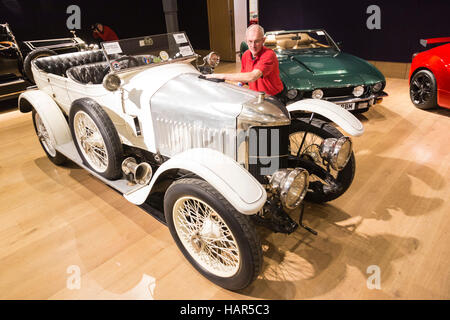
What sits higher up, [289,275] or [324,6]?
[324,6]

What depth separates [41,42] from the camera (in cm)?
672

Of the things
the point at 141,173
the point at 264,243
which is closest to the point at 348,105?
the point at 264,243

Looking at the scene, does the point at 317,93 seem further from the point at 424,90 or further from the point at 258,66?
the point at 424,90

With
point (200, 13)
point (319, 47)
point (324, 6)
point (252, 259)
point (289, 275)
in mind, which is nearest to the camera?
point (252, 259)

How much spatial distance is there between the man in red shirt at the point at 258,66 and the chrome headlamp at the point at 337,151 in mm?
892

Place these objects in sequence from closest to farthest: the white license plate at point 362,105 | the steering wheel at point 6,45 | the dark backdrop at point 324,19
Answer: the white license plate at point 362,105
the steering wheel at point 6,45
the dark backdrop at point 324,19

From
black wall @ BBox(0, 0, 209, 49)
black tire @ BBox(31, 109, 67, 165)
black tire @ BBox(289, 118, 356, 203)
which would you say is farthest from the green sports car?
black wall @ BBox(0, 0, 209, 49)

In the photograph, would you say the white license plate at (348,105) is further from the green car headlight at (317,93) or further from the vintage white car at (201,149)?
the vintage white car at (201,149)

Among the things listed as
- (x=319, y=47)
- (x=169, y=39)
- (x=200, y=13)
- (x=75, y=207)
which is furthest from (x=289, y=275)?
(x=200, y=13)

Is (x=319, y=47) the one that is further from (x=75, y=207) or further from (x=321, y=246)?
(x=75, y=207)

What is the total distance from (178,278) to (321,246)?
1.09 meters

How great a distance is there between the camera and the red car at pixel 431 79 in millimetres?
4406

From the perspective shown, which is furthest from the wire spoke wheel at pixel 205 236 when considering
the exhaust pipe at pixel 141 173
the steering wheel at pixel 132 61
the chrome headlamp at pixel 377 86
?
the chrome headlamp at pixel 377 86
